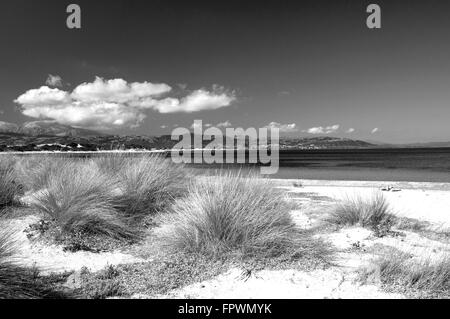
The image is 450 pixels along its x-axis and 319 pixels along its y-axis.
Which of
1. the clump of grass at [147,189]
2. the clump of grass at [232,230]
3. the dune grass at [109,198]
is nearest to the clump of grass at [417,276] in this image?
the clump of grass at [232,230]

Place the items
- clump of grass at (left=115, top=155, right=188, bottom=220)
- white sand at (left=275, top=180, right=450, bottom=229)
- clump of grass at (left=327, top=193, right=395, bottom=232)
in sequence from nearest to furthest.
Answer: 1. clump of grass at (left=327, top=193, right=395, bottom=232)
2. clump of grass at (left=115, top=155, right=188, bottom=220)
3. white sand at (left=275, top=180, right=450, bottom=229)

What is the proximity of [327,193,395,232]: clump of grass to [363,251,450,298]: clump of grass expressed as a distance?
7.97ft

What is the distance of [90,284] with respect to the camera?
13.7 ft

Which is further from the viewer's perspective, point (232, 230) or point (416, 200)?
point (416, 200)

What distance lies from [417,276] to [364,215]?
289cm

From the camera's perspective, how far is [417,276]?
4105 mm

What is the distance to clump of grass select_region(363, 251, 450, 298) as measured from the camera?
3920mm

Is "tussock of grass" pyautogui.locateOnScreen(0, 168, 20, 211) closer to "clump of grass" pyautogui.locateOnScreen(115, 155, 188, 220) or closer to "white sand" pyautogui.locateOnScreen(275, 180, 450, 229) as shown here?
"clump of grass" pyautogui.locateOnScreen(115, 155, 188, 220)

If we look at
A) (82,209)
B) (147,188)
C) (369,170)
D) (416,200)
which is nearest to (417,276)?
(82,209)

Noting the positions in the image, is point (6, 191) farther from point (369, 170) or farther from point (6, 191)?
point (369, 170)

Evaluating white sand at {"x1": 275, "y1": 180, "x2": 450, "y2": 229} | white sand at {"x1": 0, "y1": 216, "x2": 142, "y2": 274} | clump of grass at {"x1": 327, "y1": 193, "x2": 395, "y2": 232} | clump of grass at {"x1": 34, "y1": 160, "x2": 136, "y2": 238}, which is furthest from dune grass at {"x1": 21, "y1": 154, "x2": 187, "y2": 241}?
white sand at {"x1": 275, "y1": 180, "x2": 450, "y2": 229}
